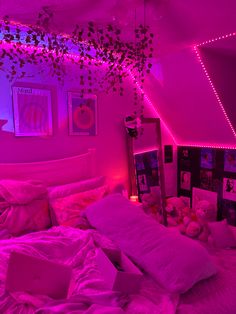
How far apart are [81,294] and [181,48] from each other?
2.45 m

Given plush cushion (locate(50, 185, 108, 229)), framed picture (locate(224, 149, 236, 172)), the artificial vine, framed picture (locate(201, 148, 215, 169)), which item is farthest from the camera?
framed picture (locate(201, 148, 215, 169))

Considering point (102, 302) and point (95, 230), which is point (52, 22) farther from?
point (102, 302)

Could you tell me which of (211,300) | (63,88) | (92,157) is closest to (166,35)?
(63,88)

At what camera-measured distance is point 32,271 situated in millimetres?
1418

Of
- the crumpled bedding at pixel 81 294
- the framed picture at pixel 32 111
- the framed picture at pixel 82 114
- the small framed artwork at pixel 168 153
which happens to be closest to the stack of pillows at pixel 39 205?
the crumpled bedding at pixel 81 294

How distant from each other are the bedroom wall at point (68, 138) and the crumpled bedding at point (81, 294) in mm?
1089

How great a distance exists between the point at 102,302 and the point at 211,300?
0.61 metres

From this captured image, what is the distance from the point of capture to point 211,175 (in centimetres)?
363

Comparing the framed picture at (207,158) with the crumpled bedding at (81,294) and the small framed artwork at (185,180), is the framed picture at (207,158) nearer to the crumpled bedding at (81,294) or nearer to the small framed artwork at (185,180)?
the small framed artwork at (185,180)

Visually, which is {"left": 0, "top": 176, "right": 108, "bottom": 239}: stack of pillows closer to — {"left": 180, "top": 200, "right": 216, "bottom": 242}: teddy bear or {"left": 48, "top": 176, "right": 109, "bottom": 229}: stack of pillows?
{"left": 48, "top": 176, "right": 109, "bottom": 229}: stack of pillows

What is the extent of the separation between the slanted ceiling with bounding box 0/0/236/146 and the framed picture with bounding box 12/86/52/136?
0.73m

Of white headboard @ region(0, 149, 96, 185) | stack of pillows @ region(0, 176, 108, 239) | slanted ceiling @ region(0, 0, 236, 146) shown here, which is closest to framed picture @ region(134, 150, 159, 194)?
slanted ceiling @ region(0, 0, 236, 146)

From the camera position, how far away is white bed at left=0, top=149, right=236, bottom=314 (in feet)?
4.30

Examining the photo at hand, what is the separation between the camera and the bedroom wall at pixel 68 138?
8.53ft
